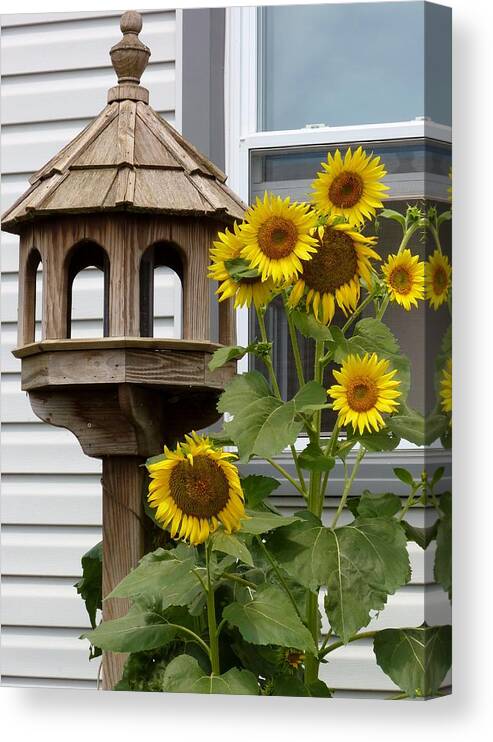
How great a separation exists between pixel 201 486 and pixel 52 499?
33 centimetres

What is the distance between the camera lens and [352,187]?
1.68m

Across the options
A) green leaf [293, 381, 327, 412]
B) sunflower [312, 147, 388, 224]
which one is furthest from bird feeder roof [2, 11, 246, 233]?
green leaf [293, 381, 327, 412]

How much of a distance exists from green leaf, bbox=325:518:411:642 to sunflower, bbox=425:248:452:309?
309mm

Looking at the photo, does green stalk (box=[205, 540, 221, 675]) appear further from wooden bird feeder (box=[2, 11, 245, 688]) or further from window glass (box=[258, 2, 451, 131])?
Answer: window glass (box=[258, 2, 451, 131])

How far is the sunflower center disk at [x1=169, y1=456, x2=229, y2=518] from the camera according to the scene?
1.56m

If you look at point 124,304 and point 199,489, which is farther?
point 124,304

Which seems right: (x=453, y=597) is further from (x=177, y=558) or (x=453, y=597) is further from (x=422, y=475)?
(x=177, y=558)

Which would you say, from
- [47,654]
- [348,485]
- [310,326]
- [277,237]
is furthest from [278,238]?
[47,654]

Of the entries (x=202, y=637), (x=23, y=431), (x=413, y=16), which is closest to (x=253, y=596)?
(x=202, y=637)

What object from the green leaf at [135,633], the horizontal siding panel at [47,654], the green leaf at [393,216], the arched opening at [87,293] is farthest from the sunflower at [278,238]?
the horizontal siding panel at [47,654]

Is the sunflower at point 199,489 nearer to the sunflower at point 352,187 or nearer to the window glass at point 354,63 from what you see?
the sunflower at point 352,187

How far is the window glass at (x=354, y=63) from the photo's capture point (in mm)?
1699

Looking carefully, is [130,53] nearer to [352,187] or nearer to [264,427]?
[352,187]

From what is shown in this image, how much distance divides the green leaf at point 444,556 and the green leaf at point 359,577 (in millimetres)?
86
